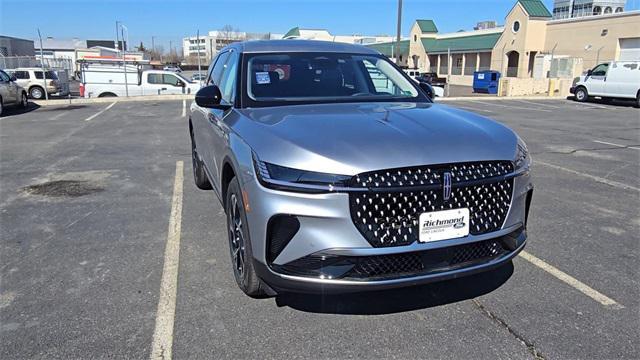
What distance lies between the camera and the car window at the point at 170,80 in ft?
74.4

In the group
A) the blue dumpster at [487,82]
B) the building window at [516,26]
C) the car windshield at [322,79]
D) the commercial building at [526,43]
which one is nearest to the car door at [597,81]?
the commercial building at [526,43]

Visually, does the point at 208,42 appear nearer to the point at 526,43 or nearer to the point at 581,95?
the point at 526,43

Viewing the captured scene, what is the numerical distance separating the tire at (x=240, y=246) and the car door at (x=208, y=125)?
0.79 metres

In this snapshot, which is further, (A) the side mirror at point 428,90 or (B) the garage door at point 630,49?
(B) the garage door at point 630,49

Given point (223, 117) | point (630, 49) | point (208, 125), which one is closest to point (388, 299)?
point (223, 117)

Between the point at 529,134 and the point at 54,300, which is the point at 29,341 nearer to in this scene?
the point at 54,300

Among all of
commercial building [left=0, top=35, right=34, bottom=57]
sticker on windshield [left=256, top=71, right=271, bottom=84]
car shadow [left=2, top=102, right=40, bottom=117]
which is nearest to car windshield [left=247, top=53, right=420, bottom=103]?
sticker on windshield [left=256, top=71, right=271, bottom=84]

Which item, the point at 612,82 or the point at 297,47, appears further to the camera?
the point at 612,82

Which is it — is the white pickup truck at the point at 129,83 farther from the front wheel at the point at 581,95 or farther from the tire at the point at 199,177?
the front wheel at the point at 581,95

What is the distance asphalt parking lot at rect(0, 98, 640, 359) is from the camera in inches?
112

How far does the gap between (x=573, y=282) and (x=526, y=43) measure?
51.1 m

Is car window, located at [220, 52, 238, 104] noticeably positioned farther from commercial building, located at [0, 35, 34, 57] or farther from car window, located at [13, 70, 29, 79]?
commercial building, located at [0, 35, 34, 57]

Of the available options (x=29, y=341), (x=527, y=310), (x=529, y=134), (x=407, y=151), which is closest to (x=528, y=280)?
(x=527, y=310)

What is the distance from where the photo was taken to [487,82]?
40750mm
